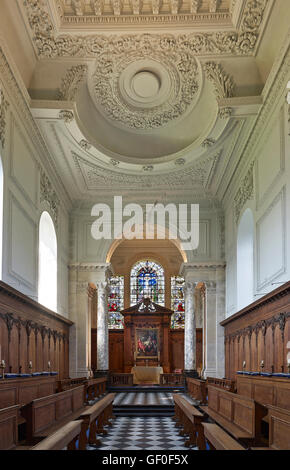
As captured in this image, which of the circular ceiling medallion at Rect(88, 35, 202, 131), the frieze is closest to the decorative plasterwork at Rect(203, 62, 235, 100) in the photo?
the circular ceiling medallion at Rect(88, 35, 202, 131)

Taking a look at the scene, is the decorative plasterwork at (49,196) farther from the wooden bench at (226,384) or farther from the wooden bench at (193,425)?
the wooden bench at (193,425)

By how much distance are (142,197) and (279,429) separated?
1732cm

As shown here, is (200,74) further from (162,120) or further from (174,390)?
(174,390)

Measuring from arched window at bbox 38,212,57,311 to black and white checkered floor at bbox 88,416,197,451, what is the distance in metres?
5.39

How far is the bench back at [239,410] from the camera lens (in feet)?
23.3

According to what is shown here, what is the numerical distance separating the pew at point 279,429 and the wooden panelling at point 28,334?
6.83m

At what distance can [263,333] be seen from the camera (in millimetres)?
14531

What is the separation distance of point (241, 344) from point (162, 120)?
752 cm

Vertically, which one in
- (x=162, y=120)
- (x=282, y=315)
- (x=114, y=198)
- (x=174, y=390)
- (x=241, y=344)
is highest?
(x=162, y=120)

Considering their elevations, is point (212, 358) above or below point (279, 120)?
below

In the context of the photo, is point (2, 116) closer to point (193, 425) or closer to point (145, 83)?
point (145, 83)

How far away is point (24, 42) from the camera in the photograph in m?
13.5

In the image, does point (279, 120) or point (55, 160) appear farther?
point (55, 160)
